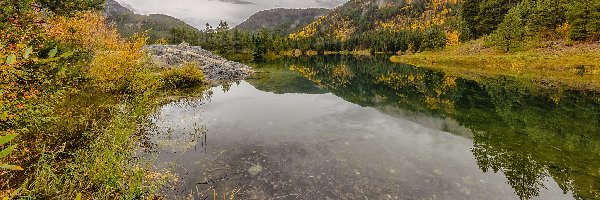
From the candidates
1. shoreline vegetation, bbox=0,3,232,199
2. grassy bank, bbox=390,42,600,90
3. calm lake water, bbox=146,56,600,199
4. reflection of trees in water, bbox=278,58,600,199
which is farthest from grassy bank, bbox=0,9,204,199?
grassy bank, bbox=390,42,600,90

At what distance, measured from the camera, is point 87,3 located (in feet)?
92.3

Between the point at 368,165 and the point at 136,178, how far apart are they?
28.6 feet

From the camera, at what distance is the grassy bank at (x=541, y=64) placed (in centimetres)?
4325

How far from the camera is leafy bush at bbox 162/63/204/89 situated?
34812 mm

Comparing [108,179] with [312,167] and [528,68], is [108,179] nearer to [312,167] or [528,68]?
[312,167]

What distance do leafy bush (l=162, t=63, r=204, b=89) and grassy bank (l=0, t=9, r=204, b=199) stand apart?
106 millimetres

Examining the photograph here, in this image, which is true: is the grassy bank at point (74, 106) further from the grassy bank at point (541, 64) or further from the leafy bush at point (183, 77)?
the grassy bank at point (541, 64)

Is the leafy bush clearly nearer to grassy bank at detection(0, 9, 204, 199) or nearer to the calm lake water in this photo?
grassy bank at detection(0, 9, 204, 199)

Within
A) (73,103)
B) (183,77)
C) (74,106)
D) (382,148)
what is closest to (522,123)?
(382,148)

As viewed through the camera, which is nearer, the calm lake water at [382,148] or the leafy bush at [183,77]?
the calm lake water at [382,148]

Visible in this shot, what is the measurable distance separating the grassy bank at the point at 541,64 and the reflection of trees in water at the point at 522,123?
30.1 feet

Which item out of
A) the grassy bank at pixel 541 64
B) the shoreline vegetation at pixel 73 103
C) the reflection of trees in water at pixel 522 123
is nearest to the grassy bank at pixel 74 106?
the shoreline vegetation at pixel 73 103

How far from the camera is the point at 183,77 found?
3634 centimetres

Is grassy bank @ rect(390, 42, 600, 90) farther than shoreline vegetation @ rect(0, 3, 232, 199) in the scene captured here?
Yes
